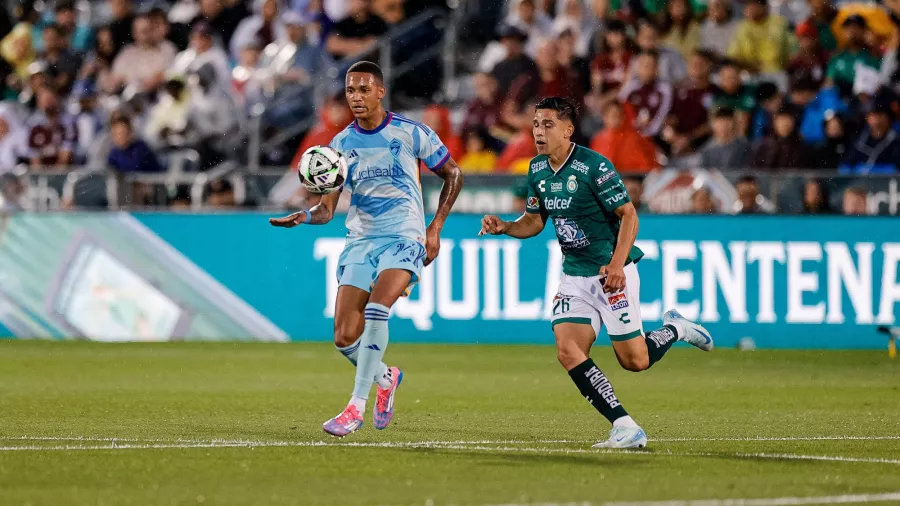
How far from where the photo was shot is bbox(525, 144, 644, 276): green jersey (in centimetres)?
901

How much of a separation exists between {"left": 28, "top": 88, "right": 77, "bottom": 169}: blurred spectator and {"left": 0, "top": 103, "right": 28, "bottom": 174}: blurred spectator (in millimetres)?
208

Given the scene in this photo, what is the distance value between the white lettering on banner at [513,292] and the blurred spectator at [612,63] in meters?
3.54

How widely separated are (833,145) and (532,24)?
16.2 ft

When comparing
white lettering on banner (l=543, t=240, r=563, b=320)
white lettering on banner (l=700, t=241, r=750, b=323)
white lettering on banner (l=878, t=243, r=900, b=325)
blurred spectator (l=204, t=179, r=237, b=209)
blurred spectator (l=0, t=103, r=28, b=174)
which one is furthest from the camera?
blurred spectator (l=0, t=103, r=28, b=174)

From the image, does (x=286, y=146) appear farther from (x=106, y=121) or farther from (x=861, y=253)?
(x=861, y=253)

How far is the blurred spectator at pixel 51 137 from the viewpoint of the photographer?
21594 millimetres

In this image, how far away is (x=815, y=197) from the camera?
16359mm

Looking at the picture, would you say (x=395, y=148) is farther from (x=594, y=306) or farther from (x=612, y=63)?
(x=612, y=63)


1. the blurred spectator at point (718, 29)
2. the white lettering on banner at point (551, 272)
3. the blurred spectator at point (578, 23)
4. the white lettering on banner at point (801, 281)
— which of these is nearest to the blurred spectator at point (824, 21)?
the blurred spectator at point (718, 29)

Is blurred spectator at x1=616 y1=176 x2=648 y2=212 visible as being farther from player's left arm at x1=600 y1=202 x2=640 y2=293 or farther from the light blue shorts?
player's left arm at x1=600 y1=202 x2=640 y2=293

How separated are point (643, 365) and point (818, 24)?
11390 millimetres

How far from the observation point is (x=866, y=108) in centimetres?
1814

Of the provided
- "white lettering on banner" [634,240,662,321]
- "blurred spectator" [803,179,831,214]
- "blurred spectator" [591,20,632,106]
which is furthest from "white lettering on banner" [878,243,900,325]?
"blurred spectator" [591,20,632,106]

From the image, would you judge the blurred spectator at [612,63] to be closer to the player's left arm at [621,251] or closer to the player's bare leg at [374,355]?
the player's bare leg at [374,355]
